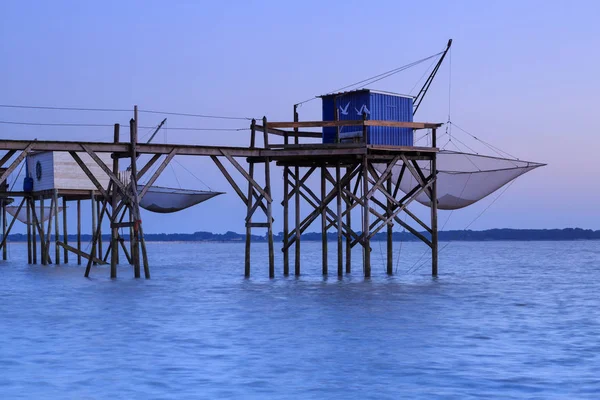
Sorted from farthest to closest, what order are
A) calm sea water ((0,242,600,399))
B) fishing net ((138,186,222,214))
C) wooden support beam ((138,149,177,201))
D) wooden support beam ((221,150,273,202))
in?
fishing net ((138,186,222,214)), wooden support beam ((221,150,273,202)), wooden support beam ((138,149,177,201)), calm sea water ((0,242,600,399))

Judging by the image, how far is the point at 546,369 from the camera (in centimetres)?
1495

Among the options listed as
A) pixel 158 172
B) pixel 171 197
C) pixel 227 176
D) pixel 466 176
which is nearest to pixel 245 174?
pixel 227 176

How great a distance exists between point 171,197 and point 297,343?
976 inches

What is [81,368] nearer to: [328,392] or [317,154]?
[328,392]

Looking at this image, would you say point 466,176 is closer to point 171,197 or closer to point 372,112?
point 372,112

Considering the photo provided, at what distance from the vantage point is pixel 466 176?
103 ft

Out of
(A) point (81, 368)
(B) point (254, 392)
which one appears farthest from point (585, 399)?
(A) point (81, 368)

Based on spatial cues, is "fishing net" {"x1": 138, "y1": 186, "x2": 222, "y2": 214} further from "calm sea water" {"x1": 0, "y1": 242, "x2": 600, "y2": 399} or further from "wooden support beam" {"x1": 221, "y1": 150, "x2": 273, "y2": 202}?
"calm sea water" {"x1": 0, "y1": 242, "x2": 600, "y2": 399}

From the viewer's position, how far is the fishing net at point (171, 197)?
4125 cm

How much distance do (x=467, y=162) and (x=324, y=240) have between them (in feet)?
21.4

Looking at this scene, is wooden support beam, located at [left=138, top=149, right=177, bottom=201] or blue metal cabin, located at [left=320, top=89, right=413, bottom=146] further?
blue metal cabin, located at [left=320, top=89, right=413, bottom=146]

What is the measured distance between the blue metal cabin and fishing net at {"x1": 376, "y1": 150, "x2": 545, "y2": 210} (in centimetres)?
173

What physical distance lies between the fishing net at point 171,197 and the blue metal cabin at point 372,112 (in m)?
10.9

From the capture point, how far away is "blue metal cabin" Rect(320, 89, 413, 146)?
31.1 meters
